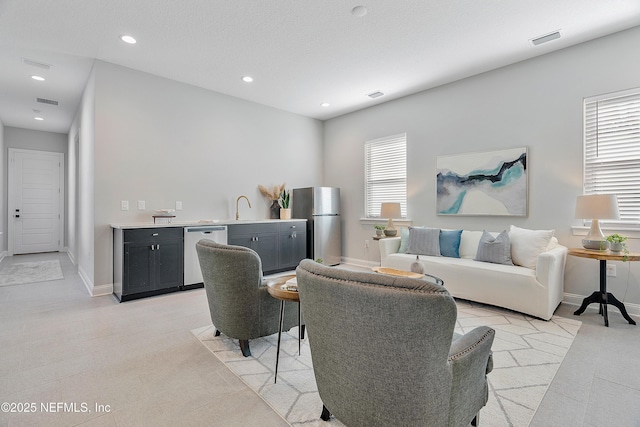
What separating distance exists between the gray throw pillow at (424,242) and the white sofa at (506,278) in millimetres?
145

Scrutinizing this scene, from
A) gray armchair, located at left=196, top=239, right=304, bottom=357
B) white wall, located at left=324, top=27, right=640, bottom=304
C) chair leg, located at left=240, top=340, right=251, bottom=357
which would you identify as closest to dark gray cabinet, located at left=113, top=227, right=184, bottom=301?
gray armchair, located at left=196, top=239, right=304, bottom=357

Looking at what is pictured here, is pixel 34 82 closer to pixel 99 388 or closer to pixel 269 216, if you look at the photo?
pixel 269 216

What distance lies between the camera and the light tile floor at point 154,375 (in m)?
1.64

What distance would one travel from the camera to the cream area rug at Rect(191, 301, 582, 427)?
5.52 feet

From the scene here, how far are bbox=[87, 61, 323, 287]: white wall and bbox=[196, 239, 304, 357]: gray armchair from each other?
2.32m

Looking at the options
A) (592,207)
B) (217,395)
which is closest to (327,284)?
(217,395)

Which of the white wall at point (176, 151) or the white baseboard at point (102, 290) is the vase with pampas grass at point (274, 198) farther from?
the white baseboard at point (102, 290)

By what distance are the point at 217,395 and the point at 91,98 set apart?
4.00 meters

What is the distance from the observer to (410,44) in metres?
3.42

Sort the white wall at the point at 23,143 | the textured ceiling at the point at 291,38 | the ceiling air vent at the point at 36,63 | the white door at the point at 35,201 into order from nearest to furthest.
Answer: the textured ceiling at the point at 291,38 → the ceiling air vent at the point at 36,63 → the white wall at the point at 23,143 → the white door at the point at 35,201

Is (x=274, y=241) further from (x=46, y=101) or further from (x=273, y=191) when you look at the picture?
(x=46, y=101)

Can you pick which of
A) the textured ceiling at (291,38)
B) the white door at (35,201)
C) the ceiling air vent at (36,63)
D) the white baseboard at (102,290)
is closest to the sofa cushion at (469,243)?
the textured ceiling at (291,38)

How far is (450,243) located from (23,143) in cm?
879

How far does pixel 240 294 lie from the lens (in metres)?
2.17
